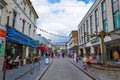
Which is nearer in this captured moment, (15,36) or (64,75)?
(64,75)

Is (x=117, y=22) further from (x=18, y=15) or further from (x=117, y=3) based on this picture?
(x=18, y=15)

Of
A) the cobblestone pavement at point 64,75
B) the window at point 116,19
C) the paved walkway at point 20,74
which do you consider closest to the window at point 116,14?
the window at point 116,19

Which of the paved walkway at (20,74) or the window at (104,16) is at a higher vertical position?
the window at (104,16)

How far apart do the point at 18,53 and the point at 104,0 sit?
18.6 m

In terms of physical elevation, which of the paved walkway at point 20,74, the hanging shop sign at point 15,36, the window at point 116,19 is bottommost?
the paved walkway at point 20,74

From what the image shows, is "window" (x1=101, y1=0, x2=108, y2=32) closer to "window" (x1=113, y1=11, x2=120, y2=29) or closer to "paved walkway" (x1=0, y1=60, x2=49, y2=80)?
"window" (x1=113, y1=11, x2=120, y2=29)

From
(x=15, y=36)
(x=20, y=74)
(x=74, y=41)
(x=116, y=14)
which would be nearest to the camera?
(x=20, y=74)

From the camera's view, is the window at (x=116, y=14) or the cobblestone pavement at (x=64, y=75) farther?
the window at (x=116, y=14)

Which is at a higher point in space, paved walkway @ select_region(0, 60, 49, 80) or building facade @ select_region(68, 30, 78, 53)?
building facade @ select_region(68, 30, 78, 53)

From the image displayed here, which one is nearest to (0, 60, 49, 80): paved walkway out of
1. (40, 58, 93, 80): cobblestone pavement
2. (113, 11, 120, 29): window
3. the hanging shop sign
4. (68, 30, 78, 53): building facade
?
(40, 58, 93, 80): cobblestone pavement

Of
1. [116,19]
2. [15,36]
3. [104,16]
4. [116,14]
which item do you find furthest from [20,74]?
[104,16]

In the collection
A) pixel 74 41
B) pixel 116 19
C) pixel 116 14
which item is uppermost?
pixel 116 14

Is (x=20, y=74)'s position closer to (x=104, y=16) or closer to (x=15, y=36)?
(x=15, y=36)

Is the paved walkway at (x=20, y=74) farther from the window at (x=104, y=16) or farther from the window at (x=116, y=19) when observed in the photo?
the window at (x=104, y=16)
